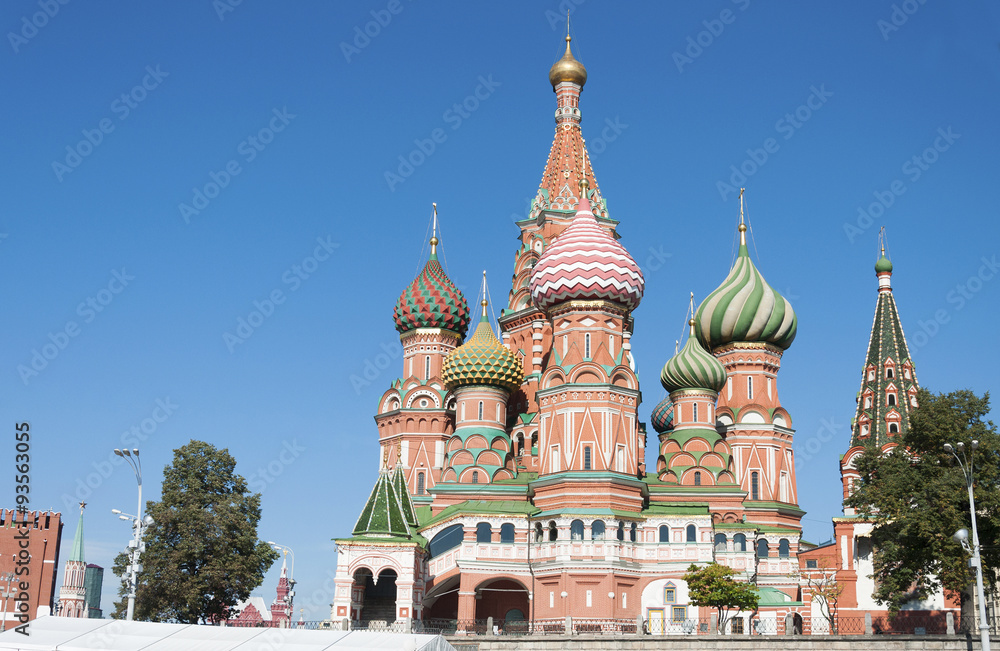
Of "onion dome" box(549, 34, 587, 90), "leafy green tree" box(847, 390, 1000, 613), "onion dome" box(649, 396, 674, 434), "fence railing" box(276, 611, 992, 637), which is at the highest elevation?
"onion dome" box(549, 34, 587, 90)

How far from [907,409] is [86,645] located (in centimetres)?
3911

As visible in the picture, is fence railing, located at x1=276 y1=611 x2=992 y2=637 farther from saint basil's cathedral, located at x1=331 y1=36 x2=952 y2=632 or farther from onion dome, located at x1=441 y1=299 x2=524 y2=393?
onion dome, located at x1=441 y1=299 x2=524 y2=393

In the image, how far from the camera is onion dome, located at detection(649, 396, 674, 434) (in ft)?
177

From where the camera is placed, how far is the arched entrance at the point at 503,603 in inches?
1766

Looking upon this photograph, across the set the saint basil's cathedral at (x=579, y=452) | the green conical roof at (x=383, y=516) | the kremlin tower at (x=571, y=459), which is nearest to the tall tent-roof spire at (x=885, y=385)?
the saint basil's cathedral at (x=579, y=452)

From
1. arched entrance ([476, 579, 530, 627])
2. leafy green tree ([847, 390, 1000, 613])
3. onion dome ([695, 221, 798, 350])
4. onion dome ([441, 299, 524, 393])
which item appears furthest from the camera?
onion dome ([695, 221, 798, 350])

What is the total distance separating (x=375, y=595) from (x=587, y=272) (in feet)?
52.0

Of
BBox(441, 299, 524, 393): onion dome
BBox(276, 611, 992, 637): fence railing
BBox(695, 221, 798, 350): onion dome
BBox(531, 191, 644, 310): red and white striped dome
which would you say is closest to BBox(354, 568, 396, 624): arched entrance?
BBox(276, 611, 992, 637): fence railing

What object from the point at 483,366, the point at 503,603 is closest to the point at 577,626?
the point at 503,603

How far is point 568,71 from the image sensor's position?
2302 inches

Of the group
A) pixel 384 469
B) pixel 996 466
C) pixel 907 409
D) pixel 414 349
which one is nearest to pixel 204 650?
pixel 384 469

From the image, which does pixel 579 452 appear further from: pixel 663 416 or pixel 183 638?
pixel 183 638

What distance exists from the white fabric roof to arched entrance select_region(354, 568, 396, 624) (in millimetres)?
14317

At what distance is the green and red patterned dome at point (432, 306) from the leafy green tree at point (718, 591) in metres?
20.6
